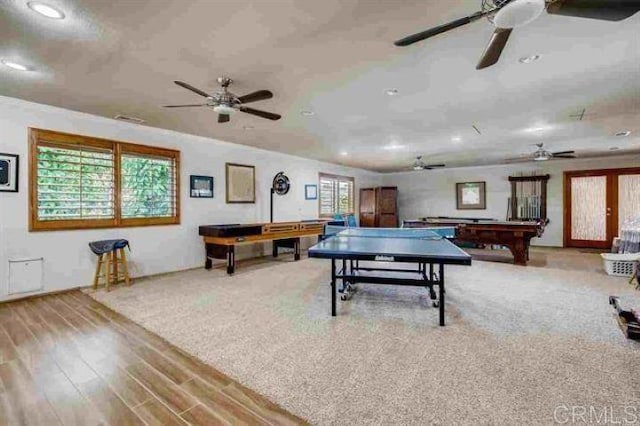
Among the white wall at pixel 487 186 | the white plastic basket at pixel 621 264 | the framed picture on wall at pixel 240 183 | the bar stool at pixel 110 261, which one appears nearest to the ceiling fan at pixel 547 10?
the bar stool at pixel 110 261

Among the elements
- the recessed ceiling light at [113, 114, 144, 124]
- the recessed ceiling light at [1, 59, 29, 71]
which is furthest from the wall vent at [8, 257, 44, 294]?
the recessed ceiling light at [1, 59, 29, 71]

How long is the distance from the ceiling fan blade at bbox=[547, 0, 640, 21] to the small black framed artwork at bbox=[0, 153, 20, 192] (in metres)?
5.47

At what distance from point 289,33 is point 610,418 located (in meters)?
3.19

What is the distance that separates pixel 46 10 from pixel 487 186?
10.5m

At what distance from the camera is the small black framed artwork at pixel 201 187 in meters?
5.54

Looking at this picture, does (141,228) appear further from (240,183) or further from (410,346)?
(410,346)

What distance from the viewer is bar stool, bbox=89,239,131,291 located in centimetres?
406

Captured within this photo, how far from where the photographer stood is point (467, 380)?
1.95m

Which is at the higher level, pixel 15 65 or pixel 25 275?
pixel 15 65

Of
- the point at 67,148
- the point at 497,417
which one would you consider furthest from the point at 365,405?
the point at 67,148

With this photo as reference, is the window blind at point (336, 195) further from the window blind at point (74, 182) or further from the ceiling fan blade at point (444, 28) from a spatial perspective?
the ceiling fan blade at point (444, 28)

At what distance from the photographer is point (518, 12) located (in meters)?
1.52

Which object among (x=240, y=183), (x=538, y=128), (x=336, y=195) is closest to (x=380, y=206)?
(x=336, y=195)

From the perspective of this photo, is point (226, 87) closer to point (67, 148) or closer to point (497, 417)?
point (67, 148)
